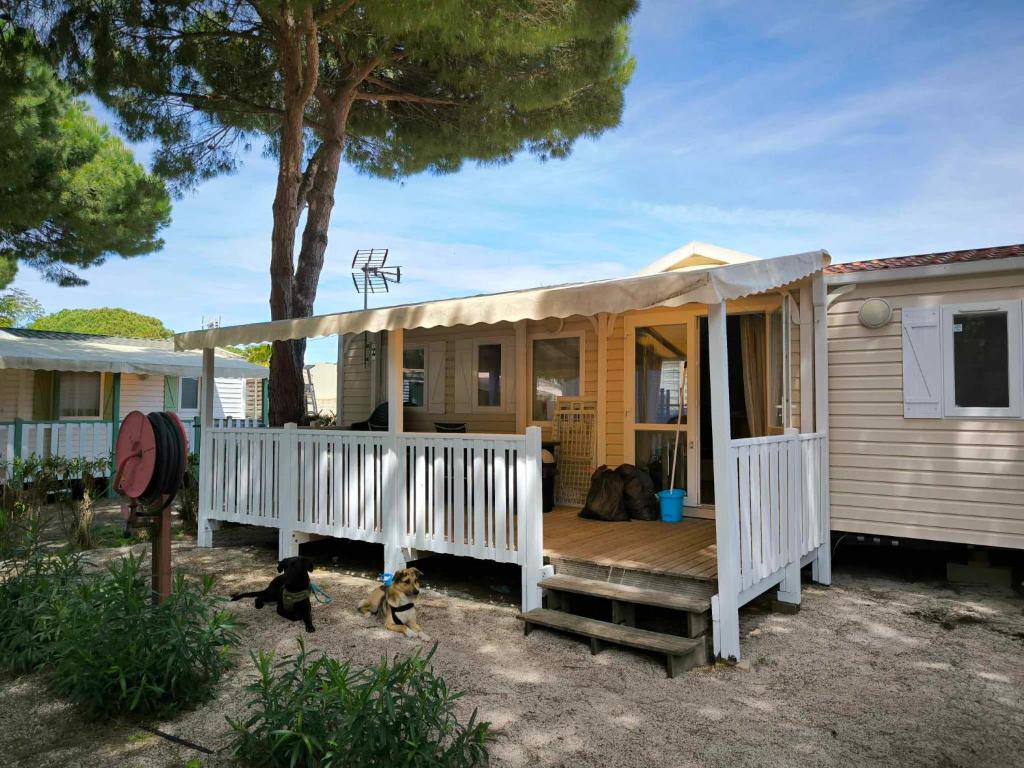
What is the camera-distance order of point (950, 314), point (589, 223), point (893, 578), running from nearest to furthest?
1. point (950, 314)
2. point (893, 578)
3. point (589, 223)

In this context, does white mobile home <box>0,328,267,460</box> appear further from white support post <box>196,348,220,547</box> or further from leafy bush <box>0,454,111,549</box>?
white support post <box>196,348,220,547</box>

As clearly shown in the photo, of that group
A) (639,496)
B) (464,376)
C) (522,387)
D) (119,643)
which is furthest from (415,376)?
(119,643)

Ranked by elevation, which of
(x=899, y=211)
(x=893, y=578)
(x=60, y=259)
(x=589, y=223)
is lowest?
(x=893, y=578)

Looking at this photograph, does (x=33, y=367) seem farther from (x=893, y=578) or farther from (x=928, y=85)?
(x=928, y=85)

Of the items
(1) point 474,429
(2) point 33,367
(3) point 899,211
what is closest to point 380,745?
(1) point 474,429

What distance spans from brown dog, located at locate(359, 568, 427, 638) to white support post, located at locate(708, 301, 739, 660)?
1846 mm

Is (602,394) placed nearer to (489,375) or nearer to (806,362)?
(489,375)

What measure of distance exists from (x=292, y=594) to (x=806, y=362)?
4334 millimetres

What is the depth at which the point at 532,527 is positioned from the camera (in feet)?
15.8

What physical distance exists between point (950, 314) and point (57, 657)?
628cm

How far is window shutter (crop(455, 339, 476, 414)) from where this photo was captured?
8320mm

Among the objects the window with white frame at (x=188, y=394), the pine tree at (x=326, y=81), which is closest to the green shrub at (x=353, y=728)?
the pine tree at (x=326, y=81)

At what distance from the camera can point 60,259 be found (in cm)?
1208

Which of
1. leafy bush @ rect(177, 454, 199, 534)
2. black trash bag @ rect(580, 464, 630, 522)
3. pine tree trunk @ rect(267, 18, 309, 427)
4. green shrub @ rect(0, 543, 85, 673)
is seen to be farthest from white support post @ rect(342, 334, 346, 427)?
green shrub @ rect(0, 543, 85, 673)
